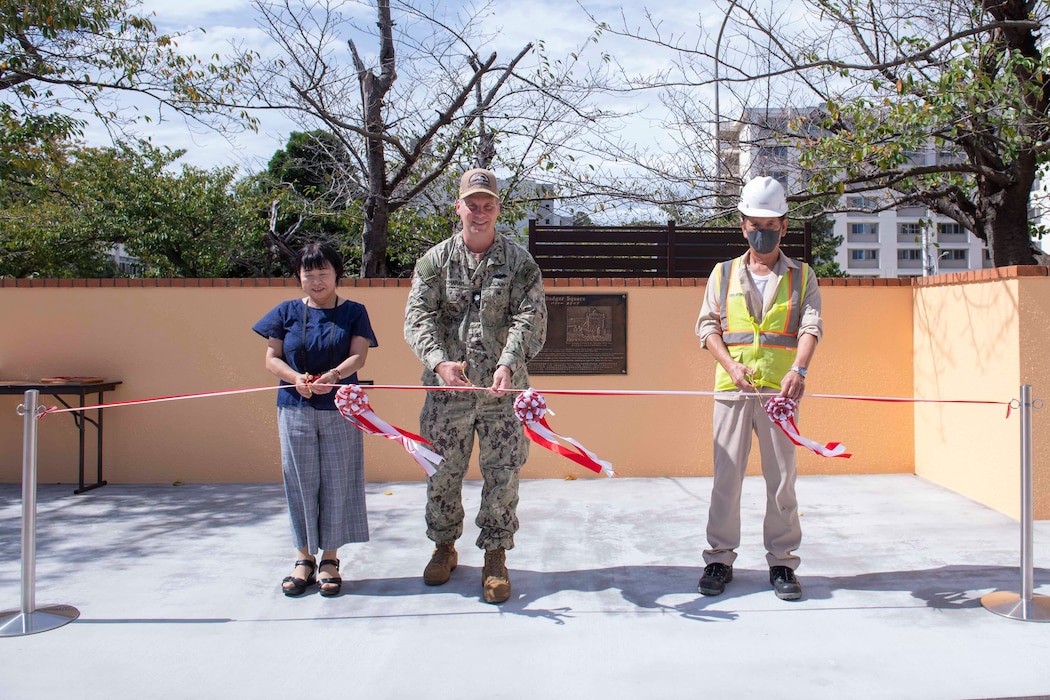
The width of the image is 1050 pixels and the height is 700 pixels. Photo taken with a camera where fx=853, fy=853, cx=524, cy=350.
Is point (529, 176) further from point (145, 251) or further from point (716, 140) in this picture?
point (145, 251)

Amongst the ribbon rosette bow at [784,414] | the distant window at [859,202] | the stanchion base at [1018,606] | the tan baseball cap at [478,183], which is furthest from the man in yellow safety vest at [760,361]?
the distant window at [859,202]

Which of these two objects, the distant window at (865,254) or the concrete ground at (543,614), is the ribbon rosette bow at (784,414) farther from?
the distant window at (865,254)

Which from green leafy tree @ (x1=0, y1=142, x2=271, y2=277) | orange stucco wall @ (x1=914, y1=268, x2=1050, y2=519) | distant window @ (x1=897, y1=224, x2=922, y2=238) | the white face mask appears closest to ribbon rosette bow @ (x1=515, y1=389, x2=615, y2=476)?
the white face mask

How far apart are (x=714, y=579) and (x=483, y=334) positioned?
1.55 metres

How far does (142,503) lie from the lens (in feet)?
19.6

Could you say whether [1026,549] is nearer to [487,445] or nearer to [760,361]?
[760,361]

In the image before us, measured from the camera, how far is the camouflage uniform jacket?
3877 mm

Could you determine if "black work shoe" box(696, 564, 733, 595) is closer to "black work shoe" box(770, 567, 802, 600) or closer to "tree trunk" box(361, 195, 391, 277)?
"black work shoe" box(770, 567, 802, 600)

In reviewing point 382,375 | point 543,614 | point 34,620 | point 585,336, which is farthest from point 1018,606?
point 382,375

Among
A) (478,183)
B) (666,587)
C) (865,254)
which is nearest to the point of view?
(478,183)

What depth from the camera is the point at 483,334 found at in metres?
3.91

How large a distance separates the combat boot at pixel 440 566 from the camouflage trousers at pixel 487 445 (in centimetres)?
26

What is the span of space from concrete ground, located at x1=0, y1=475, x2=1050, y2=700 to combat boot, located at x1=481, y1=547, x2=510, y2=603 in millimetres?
60

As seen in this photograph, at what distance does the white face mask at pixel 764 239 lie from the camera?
3.92 meters
